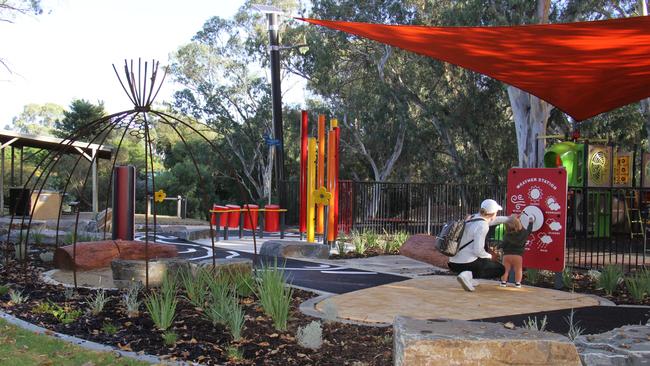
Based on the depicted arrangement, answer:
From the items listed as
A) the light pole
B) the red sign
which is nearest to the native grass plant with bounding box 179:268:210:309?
the red sign

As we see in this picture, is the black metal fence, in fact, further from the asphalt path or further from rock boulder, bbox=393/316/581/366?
rock boulder, bbox=393/316/581/366

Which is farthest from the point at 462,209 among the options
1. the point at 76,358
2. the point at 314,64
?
the point at 314,64

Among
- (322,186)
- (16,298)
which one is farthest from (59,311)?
(322,186)

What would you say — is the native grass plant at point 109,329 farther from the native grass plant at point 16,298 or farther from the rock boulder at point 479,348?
the rock boulder at point 479,348

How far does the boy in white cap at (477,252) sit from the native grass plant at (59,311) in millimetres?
4332

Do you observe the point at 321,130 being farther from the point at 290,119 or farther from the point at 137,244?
the point at 290,119

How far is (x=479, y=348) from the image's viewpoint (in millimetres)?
3885

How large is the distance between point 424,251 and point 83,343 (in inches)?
293

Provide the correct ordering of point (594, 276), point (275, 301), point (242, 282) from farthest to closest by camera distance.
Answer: point (594, 276) < point (242, 282) < point (275, 301)

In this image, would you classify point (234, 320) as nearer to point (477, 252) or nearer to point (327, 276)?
point (477, 252)

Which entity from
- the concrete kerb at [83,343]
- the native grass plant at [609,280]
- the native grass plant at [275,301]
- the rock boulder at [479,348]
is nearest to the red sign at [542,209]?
the native grass plant at [609,280]

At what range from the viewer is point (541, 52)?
308 inches

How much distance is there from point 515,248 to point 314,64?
103ft

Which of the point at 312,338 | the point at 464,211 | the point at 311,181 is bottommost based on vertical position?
the point at 312,338
